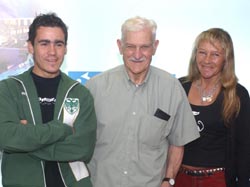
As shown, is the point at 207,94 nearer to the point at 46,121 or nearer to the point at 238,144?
the point at 238,144

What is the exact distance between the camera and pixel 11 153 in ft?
6.66

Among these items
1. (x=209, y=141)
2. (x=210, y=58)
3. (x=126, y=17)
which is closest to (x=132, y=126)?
(x=209, y=141)

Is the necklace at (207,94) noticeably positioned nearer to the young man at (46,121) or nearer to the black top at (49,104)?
the young man at (46,121)

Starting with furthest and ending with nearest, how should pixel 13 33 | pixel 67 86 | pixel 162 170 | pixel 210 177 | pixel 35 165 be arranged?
pixel 13 33 → pixel 210 177 → pixel 162 170 → pixel 67 86 → pixel 35 165

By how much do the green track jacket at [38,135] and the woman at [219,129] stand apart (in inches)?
30.2

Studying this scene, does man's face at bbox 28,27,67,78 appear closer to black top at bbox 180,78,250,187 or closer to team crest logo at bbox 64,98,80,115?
team crest logo at bbox 64,98,80,115

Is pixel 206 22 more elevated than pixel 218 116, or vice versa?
pixel 206 22

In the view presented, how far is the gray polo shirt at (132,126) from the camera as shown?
90.4 inches

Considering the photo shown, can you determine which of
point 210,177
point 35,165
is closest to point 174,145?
point 210,177

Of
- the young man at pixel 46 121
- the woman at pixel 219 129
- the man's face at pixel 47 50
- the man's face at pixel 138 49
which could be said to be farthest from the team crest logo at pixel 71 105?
the woman at pixel 219 129

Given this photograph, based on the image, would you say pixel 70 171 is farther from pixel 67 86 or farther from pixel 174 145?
pixel 174 145

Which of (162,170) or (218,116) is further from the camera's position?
(218,116)

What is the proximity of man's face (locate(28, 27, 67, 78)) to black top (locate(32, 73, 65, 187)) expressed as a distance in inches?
1.5

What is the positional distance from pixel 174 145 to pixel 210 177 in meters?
0.34
